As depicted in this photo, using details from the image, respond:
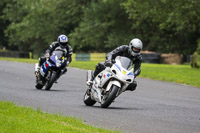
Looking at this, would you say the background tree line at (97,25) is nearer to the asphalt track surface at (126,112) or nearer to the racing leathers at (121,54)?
the asphalt track surface at (126,112)

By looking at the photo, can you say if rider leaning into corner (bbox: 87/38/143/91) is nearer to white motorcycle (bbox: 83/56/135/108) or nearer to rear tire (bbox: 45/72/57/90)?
white motorcycle (bbox: 83/56/135/108)

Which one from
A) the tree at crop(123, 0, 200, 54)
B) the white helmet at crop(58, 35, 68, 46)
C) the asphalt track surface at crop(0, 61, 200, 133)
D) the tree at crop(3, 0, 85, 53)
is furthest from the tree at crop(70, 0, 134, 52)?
the asphalt track surface at crop(0, 61, 200, 133)

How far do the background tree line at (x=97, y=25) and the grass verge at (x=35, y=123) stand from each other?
33018 millimetres

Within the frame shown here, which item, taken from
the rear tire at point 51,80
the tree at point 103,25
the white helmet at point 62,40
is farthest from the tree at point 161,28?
the rear tire at point 51,80

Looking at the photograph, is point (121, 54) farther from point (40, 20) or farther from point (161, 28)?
point (40, 20)

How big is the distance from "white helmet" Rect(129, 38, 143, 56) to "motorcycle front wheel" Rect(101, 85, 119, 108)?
37.2 inches

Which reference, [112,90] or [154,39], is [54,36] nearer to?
[154,39]

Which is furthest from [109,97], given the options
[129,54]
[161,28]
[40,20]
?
[40,20]

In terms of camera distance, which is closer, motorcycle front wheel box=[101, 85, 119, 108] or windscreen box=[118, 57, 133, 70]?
motorcycle front wheel box=[101, 85, 119, 108]

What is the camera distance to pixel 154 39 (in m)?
56.6

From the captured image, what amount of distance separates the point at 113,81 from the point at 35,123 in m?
3.60

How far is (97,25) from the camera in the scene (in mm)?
58469

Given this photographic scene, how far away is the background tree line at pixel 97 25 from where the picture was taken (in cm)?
5007

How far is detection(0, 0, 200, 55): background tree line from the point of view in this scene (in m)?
50.1
